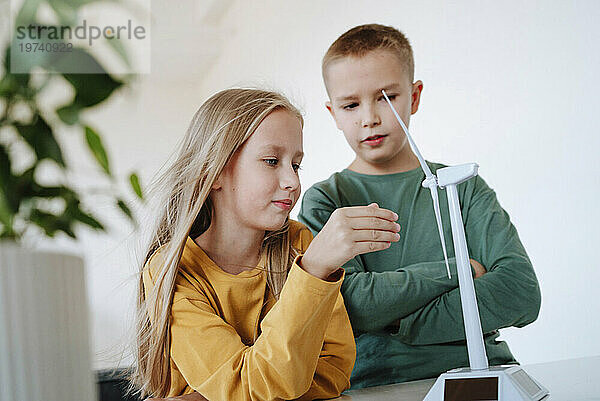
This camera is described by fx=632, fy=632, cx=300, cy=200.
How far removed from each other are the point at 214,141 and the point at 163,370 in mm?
321

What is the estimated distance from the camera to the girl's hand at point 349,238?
0.71 metres

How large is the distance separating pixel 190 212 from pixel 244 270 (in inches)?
4.6

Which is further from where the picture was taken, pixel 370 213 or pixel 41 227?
pixel 370 213

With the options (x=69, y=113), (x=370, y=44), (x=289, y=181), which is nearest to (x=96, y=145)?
(x=69, y=113)

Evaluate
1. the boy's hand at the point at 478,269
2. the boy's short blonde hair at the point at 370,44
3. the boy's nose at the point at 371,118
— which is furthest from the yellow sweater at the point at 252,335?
the boy's short blonde hair at the point at 370,44

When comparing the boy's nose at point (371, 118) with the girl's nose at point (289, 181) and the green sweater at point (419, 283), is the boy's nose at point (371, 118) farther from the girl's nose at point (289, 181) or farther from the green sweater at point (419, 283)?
the girl's nose at point (289, 181)

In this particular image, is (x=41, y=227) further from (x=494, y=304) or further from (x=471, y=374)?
(x=494, y=304)

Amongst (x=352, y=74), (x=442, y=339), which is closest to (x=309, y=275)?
(x=442, y=339)

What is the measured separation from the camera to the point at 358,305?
0.97m

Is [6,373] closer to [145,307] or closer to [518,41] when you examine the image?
[145,307]

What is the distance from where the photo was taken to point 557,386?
29.7 inches

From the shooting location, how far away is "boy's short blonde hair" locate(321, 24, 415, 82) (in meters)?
1.17

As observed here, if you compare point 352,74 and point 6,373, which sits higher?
point 352,74

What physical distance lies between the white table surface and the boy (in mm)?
107
